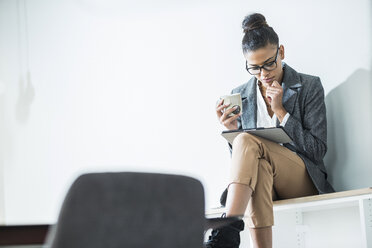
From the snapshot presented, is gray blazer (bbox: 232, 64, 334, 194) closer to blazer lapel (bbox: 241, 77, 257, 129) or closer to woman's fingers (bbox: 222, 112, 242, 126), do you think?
blazer lapel (bbox: 241, 77, 257, 129)

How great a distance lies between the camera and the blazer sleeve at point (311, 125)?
245 cm

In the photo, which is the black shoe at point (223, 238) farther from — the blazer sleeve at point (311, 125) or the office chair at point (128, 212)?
the office chair at point (128, 212)

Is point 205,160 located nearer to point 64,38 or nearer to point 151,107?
point 151,107

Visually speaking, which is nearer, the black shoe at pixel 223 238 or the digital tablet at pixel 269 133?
the black shoe at pixel 223 238

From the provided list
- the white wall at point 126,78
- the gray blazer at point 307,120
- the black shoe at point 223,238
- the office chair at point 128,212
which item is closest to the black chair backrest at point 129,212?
the office chair at point 128,212

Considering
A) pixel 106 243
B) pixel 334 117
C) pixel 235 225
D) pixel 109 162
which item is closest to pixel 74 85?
pixel 109 162

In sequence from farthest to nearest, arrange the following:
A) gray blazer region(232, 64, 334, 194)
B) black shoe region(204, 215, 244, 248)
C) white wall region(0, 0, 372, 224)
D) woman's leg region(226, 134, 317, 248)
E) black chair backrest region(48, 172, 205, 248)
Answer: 1. white wall region(0, 0, 372, 224)
2. gray blazer region(232, 64, 334, 194)
3. woman's leg region(226, 134, 317, 248)
4. black shoe region(204, 215, 244, 248)
5. black chair backrest region(48, 172, 205, 248)

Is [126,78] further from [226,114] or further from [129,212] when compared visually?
[129,212]

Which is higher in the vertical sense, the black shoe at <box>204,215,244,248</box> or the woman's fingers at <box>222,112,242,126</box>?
the woman's fingers at <box>222,112,242,126</box>

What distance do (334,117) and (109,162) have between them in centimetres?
150

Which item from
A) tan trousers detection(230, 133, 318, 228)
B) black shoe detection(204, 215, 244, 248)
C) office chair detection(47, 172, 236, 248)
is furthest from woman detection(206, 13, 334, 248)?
office chair detection(47, 172, 236, 248)

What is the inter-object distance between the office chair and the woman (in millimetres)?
1008

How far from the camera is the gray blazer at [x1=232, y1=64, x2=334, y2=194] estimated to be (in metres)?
2.45

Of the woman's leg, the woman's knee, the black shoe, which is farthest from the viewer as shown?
the woman's knee
